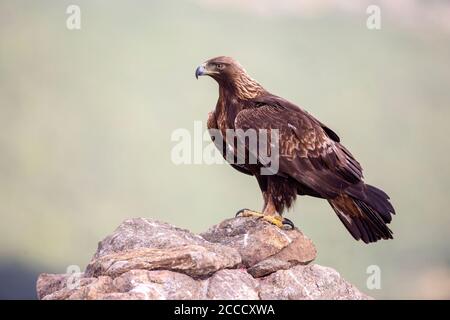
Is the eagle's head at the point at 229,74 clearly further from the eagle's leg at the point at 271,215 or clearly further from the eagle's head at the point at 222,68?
the eagle's leg at the point at 271,215

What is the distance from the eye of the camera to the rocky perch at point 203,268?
5.66 meters

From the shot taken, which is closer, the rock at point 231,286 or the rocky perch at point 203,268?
the rocky perch at point 203,268

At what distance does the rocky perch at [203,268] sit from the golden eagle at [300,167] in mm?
322

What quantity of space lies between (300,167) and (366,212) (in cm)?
77

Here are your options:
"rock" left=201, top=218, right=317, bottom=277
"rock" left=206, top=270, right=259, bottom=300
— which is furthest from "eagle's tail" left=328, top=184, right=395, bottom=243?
"rock" left=206, top=270, right=259, bottom=300

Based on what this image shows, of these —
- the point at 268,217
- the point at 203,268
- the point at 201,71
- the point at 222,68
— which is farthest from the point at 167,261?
the point at 222,68

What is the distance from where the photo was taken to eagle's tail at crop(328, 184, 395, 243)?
678cm

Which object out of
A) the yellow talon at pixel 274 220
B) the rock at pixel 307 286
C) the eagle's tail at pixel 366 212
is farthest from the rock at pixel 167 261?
the eagle's tail at pixel 366 212

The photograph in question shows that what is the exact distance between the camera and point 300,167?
674cm

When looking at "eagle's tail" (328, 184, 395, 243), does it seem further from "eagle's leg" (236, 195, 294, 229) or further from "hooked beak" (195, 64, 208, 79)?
"hooked beak" (195, 64, 208, 79)
